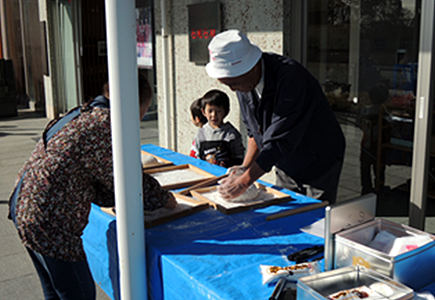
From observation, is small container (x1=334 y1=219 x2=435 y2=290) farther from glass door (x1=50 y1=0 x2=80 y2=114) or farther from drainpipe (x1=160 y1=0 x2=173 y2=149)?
glass door (x1=50 y1=0 x2=80 y2=114)

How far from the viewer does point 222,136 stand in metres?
3.63

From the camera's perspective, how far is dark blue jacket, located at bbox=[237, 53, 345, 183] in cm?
227

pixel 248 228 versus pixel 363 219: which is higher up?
pixel 363 219

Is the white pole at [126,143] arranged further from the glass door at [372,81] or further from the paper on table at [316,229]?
the glass door at [372,81]

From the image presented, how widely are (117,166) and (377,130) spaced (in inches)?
102

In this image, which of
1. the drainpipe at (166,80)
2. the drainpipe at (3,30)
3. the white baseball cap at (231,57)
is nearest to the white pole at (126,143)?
the white baseball cap at (231,57)

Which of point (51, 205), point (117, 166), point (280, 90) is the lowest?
point (51, 205)

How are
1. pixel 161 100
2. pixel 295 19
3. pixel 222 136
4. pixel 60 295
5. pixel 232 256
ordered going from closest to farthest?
pixel 232 256 → pixel 60 295 → pixel 222 136 → pixel 295 19 → pixel 161 100

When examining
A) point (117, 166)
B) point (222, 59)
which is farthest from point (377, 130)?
point (117, 166)

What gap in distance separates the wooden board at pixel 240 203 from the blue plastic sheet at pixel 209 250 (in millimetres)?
32

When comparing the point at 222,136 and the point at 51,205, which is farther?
the point at 222,136

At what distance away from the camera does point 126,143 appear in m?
1.72

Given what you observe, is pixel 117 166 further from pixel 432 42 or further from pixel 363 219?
pixel 432 42

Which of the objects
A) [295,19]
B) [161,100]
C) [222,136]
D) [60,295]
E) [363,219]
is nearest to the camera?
[363,219]
